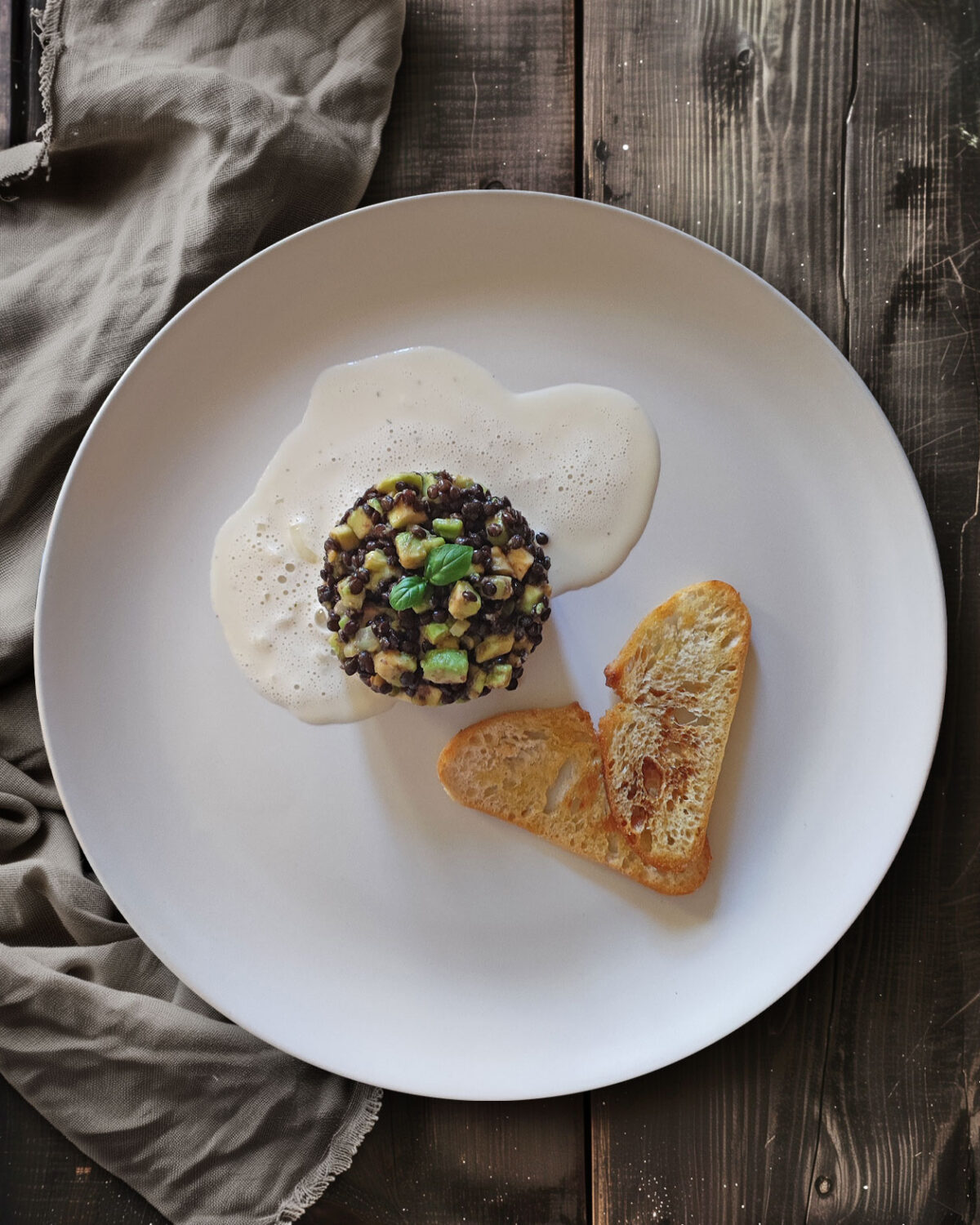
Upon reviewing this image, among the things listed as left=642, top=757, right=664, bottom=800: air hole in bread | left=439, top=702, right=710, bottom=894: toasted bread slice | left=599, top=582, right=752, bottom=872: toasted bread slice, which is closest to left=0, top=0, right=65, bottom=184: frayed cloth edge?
left=439, top=702, right=710, bottom=894: toasted bread slice

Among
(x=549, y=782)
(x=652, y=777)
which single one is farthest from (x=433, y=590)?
(x=652, y=777)

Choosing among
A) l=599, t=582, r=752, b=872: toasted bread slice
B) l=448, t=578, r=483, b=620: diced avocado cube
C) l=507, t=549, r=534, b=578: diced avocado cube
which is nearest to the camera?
l=448, t=578, r=483, b=620: diced avocado cube

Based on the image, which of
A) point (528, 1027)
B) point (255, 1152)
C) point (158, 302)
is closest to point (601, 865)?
point (528, 1027)

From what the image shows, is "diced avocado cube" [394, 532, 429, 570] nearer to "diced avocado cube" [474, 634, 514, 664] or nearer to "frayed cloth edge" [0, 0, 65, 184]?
"diced avocado cube" [474, 634, 514, 664]

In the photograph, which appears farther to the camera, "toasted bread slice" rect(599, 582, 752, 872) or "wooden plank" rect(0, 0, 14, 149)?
"wooden plank" rect(0, 0, 14, 149)

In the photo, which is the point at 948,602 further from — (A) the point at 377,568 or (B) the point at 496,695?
(A) the point at 377,568
